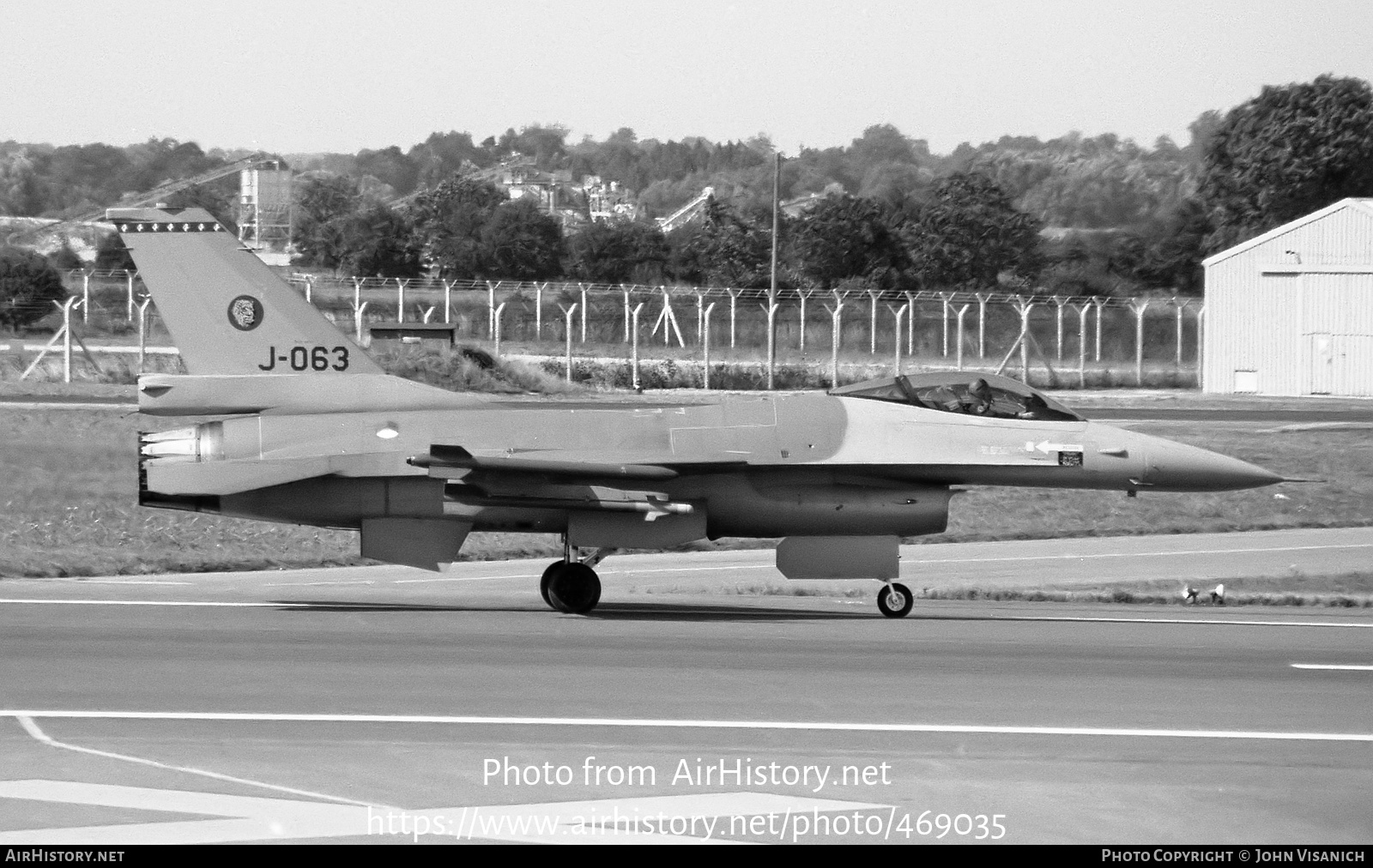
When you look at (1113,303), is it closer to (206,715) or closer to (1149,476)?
(1149,476)

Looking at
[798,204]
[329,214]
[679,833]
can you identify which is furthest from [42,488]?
[798,204]

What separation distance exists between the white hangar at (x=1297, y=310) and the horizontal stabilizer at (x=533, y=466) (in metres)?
A: 39.2

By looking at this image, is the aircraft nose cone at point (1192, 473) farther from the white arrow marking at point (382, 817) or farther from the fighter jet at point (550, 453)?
the white arrow marking at point (382, 817)

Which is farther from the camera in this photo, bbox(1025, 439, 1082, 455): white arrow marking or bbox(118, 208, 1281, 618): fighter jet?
bbox(1025, 439, 1082, 455): white arrow marking

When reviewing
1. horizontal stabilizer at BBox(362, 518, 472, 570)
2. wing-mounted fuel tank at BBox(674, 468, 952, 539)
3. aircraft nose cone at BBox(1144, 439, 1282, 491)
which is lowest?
horizontal stabilizer at BBox(362, 518, 472, 570)

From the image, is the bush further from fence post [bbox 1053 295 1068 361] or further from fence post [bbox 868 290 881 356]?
fence post [bbox 1053 295 1068 361]

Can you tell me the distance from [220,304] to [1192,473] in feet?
32.0

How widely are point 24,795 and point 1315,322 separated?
4768 centimetres

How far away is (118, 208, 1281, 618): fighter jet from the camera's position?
15.3 metres

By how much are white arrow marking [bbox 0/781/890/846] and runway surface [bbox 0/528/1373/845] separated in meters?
0.02

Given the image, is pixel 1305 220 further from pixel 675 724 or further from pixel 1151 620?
pixel 675 724

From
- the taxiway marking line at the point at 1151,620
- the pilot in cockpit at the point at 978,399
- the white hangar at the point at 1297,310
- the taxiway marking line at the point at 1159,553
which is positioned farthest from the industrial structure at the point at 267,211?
the taxiway marking line at the point at 1151,620

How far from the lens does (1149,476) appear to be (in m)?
16.1

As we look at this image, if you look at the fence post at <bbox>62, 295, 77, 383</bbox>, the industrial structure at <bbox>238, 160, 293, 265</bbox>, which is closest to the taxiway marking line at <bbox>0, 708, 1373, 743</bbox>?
the fence post at <bbox>62, 295, 77, 383</bbox>
